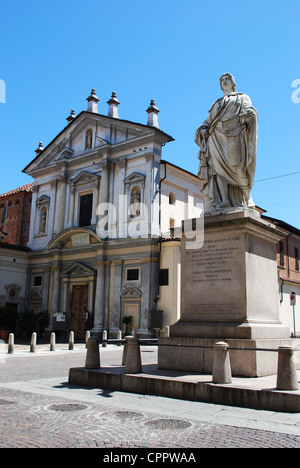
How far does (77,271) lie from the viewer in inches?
1211

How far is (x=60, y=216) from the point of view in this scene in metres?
33.2

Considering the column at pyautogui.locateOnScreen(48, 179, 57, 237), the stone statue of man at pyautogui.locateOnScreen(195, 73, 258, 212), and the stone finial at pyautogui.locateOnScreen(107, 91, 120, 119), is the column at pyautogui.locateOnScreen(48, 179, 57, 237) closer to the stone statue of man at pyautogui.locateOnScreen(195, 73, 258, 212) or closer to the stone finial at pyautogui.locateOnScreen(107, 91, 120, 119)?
the stone finial at pyautogui.locateOnScreen(107, 91, 120, 119)

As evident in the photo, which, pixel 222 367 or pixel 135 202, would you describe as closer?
pixel 222 367

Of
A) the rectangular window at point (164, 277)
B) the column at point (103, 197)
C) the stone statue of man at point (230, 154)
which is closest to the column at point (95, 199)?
the column at point (103, 197)

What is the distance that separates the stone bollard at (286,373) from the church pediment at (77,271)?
23827 millimetres

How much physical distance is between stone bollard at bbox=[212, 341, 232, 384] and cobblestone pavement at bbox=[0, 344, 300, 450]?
0.48 meters

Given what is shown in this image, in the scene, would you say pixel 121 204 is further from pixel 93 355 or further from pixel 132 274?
pixel 93 355

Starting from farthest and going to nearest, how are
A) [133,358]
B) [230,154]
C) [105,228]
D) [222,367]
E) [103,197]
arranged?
1. [103,197]
2. [105,228]
3. [230,154]
4. [133,358]
5. [222,367]

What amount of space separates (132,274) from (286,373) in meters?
21.8

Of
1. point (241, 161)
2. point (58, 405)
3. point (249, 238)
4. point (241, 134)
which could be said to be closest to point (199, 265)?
point (249, 238)

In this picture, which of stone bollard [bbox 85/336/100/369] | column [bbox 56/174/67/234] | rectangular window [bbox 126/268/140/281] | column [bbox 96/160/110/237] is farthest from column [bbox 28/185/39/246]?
stone bollard [bbox 85/336/100/369]

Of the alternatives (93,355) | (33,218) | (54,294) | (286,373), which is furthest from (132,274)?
(286,373)

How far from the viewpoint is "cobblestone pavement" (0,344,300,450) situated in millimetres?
4664

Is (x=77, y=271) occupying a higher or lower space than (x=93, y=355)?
higher
